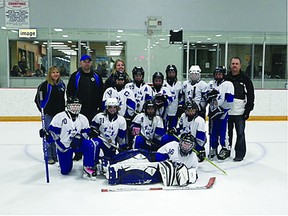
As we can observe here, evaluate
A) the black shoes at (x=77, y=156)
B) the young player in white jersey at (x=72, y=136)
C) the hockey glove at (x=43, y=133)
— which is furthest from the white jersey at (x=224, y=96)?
the hockey glove at (x=43, y=133)

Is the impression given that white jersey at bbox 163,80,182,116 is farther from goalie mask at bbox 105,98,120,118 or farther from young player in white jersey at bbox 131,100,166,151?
goalie mask at bbox 105,98,120,118

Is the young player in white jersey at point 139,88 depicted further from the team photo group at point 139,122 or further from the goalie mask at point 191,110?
the goalie mask at point 191,110

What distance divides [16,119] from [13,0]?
266cm

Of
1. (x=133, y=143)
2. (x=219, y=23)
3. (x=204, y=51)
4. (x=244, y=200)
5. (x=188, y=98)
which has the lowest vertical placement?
(x=244, y=200)

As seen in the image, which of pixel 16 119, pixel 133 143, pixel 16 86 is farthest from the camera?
pixel 16 86

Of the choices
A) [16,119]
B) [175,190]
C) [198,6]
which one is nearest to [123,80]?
[175,190]

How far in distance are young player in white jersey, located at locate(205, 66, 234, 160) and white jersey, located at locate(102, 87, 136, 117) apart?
2.79 ft

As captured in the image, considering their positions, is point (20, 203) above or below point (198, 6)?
below

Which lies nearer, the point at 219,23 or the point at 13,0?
the point at 13,0

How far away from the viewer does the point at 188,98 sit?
13.0 ft

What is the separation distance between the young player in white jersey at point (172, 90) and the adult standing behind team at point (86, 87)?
30.2 inches

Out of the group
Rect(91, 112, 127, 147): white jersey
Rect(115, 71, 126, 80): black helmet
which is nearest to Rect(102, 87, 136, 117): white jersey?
Rect(115, 71, 126, 80): black helmet

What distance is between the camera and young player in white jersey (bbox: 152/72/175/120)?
3.74 metres

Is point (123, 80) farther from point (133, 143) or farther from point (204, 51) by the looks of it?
point (204, 51)
